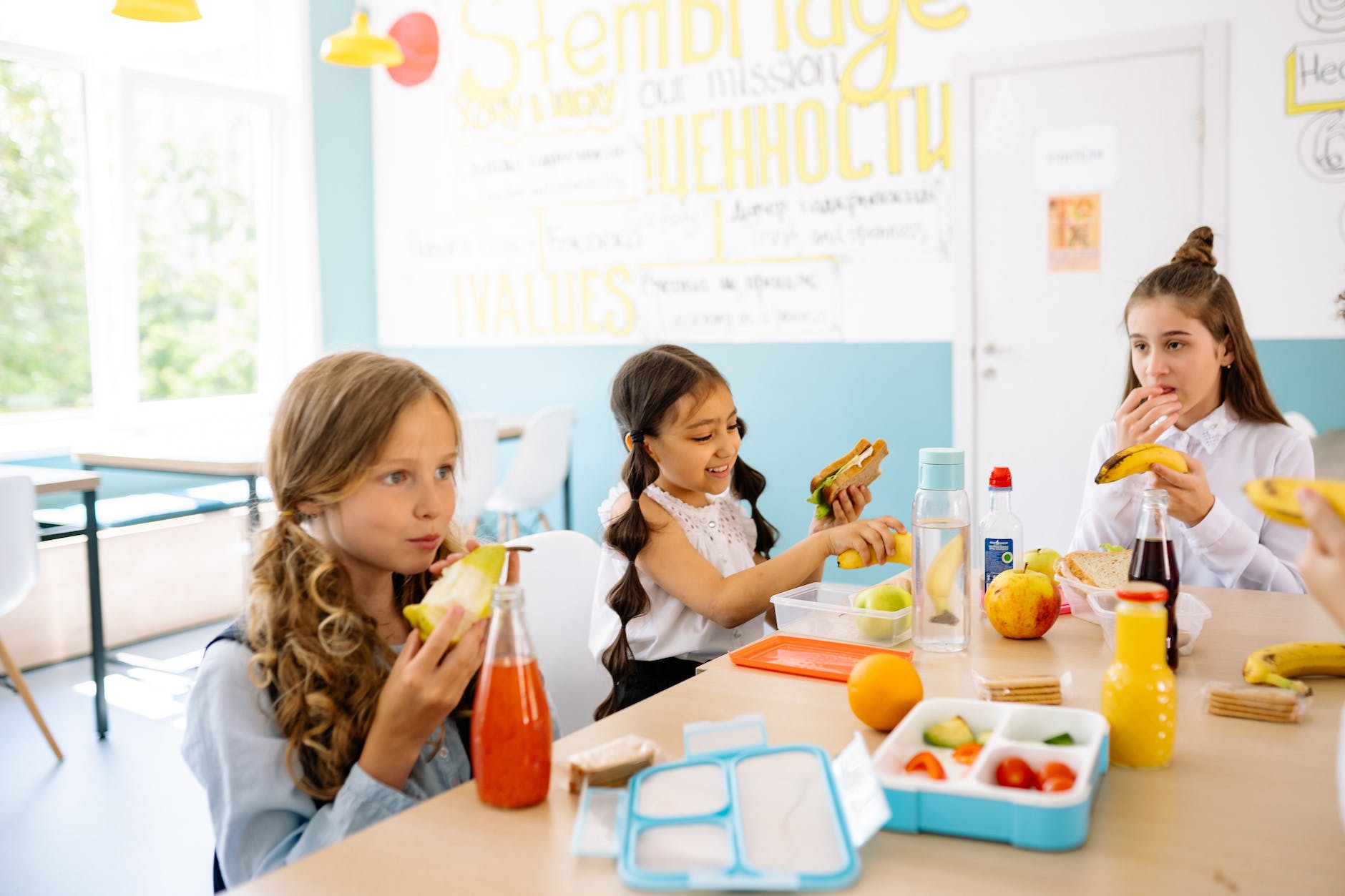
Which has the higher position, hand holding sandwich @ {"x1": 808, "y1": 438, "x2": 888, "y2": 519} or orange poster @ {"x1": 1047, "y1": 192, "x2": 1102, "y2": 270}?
orange poster @ {"x1": 1047, "y1": 192, "x2": 1102, "y2": 270}

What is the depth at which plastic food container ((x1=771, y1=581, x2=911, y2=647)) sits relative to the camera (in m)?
1.50

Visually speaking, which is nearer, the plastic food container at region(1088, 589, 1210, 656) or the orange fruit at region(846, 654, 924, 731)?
the orange fruit at region(846, 654, 924, 731)

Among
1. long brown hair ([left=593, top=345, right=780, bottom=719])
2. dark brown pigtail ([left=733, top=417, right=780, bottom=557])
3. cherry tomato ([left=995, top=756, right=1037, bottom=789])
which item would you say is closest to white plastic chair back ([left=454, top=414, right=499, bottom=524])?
dark brown pigtail ([left=733, top=417, right=780, bottom=557])

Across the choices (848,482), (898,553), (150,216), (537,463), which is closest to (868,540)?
(898,553)

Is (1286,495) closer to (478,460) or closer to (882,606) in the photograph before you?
(882,606)

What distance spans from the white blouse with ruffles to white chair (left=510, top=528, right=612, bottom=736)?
3 centimetres

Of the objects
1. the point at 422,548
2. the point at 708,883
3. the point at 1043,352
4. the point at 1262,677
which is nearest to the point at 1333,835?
the point at 1262,677

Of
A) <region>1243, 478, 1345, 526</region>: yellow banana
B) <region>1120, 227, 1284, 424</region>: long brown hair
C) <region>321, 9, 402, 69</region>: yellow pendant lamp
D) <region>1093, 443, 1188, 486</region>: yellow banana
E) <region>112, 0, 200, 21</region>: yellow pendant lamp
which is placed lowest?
<region>1093, 443, 1188, 486</region>: yellow banana

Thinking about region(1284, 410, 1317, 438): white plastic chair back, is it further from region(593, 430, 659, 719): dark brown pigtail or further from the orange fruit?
the orange fruit

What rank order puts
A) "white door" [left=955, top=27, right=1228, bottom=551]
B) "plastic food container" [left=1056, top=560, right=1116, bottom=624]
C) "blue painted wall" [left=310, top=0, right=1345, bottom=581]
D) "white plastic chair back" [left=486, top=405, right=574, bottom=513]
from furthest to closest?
"white plastic chair back" [left=486, top=405, right=574, bottom=513], "blue painted wall" [left=310, top=0, right=1345, bottom=581], "white door" [left=955, top=27, right=1228, bottom=551], "plastic food container" [left=1056, top=560, right=1116, bottom=624]

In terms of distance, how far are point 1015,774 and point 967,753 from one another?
7 centimetres

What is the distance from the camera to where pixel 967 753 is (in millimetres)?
1012

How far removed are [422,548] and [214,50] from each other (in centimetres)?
469

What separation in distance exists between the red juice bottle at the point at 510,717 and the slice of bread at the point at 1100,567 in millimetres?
899
